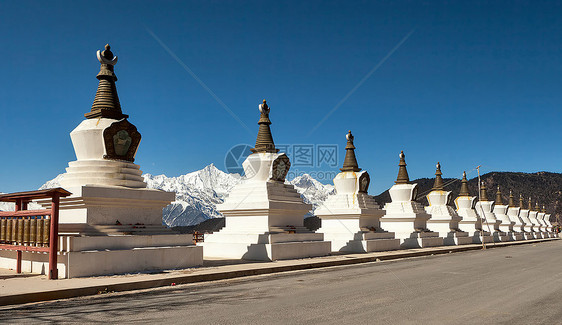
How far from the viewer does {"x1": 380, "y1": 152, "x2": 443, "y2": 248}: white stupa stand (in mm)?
32438

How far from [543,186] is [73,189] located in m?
162

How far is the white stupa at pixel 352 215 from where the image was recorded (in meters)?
26.2

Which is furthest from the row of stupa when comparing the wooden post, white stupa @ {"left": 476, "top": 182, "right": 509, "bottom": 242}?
white stupa @ {"left": 476, "top": 182, "right": 509, "bottom": 242}

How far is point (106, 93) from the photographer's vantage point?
53.6 feet

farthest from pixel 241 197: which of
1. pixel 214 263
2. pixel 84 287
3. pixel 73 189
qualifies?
pixel 84 287

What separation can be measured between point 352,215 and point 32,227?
17.3 metres

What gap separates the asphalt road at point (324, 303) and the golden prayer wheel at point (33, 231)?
3.47 metres

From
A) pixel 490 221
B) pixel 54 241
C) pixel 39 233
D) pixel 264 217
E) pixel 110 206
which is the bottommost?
pixel 490 221

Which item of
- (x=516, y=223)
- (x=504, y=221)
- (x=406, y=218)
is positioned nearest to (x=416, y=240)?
(x=406, y=218)

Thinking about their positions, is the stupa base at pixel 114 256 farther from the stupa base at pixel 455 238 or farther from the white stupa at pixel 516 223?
the white stupa at pixel 516 223

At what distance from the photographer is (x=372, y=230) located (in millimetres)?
27281

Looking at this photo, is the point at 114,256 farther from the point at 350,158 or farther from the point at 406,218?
the point at 406,218

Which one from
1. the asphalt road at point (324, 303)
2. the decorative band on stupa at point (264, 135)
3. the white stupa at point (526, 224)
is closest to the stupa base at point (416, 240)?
the decorative band on stupa at point (264, 135)

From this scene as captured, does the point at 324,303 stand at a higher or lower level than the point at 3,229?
lower
